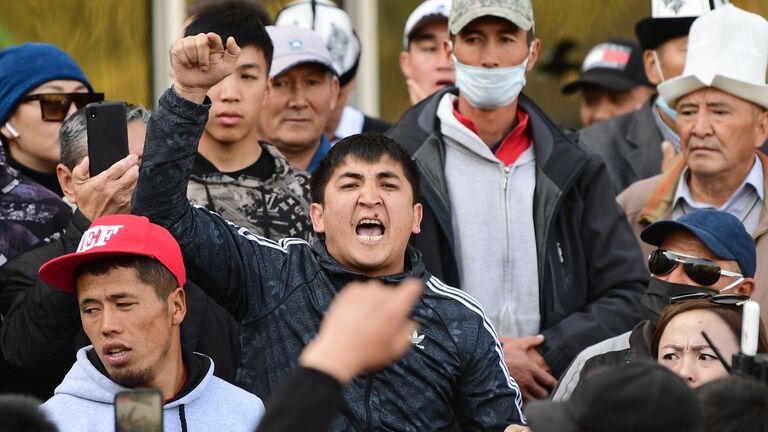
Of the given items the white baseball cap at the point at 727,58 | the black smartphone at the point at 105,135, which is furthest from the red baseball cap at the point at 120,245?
the white baseball cap at the point at 727,58

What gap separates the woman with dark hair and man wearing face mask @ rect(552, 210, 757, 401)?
374 mm

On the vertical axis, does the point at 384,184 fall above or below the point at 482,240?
above

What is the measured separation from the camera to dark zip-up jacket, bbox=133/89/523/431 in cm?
497

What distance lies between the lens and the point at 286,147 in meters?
6.88

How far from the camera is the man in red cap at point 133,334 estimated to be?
4.69m

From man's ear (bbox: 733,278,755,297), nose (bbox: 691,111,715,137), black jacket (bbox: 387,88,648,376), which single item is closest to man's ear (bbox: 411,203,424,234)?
black jacket (bbox: 387,88,648,376)

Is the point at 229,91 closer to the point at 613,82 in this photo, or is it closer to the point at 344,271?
the point at 344,271

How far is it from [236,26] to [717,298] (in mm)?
2250

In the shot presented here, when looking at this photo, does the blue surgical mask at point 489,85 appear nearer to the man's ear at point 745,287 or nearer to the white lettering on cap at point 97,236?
the man's ear at point 745,287

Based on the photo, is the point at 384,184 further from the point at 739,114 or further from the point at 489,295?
the point at 739,114

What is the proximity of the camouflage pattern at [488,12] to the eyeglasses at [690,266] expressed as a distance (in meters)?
1.24

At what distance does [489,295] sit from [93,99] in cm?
174

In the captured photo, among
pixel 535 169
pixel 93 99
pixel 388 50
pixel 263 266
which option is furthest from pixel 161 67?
pixel 263 266

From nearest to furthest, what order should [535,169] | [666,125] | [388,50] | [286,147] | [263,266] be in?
1. [263,266]
2. [535,169]
3. [286,147]
4. [666,125]
5. [388,50]
